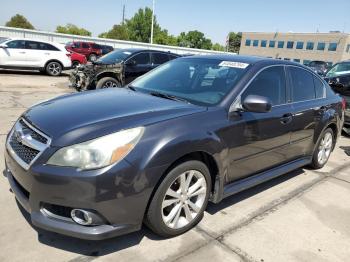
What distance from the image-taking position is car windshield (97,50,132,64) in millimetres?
10492

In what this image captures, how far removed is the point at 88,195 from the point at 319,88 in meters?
3.87

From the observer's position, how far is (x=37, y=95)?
10.1 meters

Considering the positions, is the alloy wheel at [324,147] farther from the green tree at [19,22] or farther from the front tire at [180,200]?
the green tree at [19,22]

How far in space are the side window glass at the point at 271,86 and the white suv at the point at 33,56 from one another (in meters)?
13.3

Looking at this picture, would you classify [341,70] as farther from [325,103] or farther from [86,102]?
[86,102]

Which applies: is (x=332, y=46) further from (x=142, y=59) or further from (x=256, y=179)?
(x=256, y=179)

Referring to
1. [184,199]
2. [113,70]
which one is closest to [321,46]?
[113,70]

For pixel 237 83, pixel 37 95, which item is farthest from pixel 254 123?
pixel 37 95

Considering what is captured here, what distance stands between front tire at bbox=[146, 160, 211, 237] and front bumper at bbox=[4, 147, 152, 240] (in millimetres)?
184

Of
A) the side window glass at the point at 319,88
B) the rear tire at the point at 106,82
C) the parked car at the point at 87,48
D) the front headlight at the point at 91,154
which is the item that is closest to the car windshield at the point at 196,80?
the front headlight at the point at 91,154

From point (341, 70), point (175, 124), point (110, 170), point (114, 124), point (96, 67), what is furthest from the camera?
point (341, 70)

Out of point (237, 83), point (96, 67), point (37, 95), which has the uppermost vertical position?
point (237, 83)

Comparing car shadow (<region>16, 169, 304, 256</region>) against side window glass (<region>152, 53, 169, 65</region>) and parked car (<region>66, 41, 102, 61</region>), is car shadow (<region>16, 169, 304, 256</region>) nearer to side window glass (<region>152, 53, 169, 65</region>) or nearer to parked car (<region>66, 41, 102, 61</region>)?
side window glass (<region>152, 53, 169, 65</region>)

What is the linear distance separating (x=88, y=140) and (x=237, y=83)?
5.69ft
